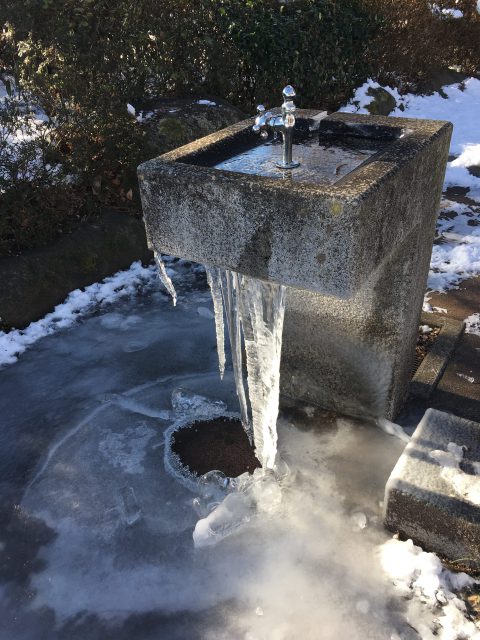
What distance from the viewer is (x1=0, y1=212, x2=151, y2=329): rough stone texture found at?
461 centimetres

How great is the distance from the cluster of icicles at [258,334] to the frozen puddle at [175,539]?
0.79 ft

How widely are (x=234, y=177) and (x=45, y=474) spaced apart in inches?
82.0

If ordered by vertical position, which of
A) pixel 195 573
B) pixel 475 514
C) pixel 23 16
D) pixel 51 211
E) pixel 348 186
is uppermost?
pixel 23 16

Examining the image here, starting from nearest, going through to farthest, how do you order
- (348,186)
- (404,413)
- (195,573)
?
(348,186)
(195,573)
(404,413)

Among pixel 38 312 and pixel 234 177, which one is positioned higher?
pixel 234 177

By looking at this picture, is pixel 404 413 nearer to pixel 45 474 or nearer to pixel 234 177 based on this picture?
pixel 234 177

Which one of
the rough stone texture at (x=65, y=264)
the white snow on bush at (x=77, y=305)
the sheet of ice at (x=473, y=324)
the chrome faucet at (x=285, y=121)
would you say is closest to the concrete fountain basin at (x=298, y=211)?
the chrome faucet at (x=285, y=121)

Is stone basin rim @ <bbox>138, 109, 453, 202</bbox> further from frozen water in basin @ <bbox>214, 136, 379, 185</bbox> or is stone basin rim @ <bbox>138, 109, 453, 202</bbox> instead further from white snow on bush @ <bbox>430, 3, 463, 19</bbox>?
white snow on bush @ <bbox>430, 3, 463, 19</bbox>

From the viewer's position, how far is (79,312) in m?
4.89

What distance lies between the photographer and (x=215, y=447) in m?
3.39

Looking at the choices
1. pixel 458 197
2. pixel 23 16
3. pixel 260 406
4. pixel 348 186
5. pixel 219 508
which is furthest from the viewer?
pixel 458 197

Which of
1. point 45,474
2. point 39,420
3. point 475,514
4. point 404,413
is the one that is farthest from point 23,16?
point 475,514

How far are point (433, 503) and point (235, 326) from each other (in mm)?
1468

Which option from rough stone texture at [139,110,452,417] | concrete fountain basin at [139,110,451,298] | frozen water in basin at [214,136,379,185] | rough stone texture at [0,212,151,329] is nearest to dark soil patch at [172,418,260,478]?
rough stone texture at [139,110,452,417]
